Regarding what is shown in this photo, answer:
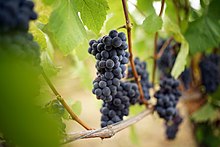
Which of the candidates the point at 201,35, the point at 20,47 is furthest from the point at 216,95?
the point at 20,47

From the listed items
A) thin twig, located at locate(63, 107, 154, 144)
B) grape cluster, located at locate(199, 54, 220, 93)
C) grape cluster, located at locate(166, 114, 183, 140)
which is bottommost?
grape cluster, located at locate(166, 114, 183, 140)

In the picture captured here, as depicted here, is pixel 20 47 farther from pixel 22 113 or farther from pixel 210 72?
pixel 210 72

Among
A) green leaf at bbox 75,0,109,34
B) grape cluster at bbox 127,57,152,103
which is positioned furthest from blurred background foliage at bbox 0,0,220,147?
grape cluster at bbox 127,57,152,103

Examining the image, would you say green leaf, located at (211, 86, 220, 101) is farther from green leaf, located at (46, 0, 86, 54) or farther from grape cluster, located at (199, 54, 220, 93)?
green leaf, located at (46, 0, 86, 54)

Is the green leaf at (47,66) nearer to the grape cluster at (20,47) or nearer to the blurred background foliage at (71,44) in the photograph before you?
the blurred background foliage at (71,44)

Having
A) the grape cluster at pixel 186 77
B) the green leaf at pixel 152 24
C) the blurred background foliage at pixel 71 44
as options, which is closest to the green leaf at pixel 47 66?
the blurred background foliage at pixel 71 44
